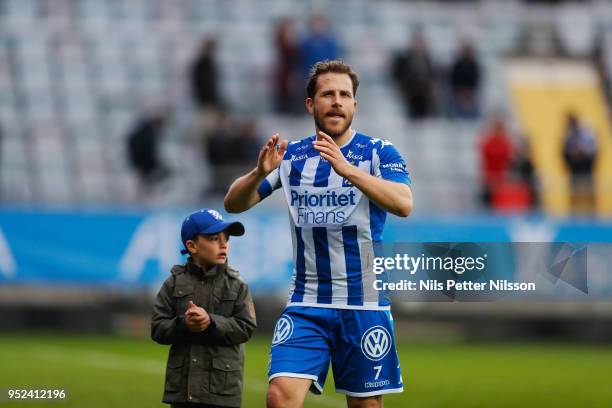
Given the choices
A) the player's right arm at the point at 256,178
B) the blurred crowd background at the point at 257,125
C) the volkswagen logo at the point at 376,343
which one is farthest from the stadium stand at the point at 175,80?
the volkswagen logo at the point at 376,343

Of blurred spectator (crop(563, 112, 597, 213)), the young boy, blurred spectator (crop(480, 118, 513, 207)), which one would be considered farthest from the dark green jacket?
blurred spectator (crop(563, 112, 597, 213))

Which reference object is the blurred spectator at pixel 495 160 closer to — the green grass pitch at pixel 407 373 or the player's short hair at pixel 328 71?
the green grass pitch at pixel 407 373

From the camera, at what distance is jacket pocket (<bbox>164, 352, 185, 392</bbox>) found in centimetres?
648

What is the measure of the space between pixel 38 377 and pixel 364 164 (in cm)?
631

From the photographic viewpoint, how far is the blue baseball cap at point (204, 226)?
21.8 ft

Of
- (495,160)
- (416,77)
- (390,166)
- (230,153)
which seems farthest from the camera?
(416,77)

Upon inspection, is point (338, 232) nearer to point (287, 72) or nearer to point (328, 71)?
point (328, 71)

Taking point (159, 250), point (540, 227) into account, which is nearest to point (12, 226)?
point (159, 250)

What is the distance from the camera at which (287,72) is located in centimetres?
2097

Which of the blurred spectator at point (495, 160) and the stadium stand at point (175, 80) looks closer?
the blurred spectator at point (495, 160)

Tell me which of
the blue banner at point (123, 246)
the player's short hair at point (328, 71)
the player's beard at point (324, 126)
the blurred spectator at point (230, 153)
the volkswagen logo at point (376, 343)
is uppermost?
the blurred spectator at point (230, 153)

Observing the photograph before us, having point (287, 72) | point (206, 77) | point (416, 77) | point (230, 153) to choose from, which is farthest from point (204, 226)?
point (416, 77)

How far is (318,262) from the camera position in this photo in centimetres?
652

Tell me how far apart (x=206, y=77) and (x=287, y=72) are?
1391 millimetres
